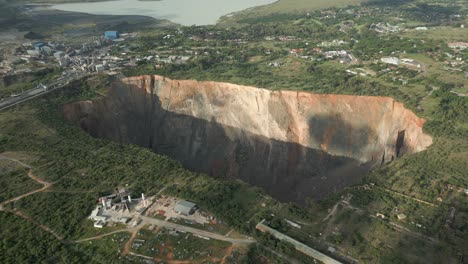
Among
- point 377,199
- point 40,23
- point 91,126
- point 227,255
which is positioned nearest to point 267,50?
point 91,126

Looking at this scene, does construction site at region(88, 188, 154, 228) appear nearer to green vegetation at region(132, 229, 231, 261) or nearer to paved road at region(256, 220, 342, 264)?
green vegetation at region(132, 229, 231, 261)

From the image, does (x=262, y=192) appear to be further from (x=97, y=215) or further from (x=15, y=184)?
(x=15, y=184)

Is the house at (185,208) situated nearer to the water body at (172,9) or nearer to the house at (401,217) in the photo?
the house at (401,217)

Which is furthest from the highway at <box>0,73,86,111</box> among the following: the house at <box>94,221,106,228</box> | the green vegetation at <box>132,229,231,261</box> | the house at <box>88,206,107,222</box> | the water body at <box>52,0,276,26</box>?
the water body at <box>52,0,276,26</box>

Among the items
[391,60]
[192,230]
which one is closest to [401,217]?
[192,230]

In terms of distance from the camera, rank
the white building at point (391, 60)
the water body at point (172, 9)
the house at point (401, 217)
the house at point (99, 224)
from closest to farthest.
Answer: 1. the house at point (99, 224)
2. the house at point (401, 217)
3. the white building at point (391, 60)
4. the water body at point (172, 9)

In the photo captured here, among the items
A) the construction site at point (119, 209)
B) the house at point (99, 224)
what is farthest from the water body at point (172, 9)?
the house at point (99, 224)

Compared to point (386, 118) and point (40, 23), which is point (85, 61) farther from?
point (40, 23)
